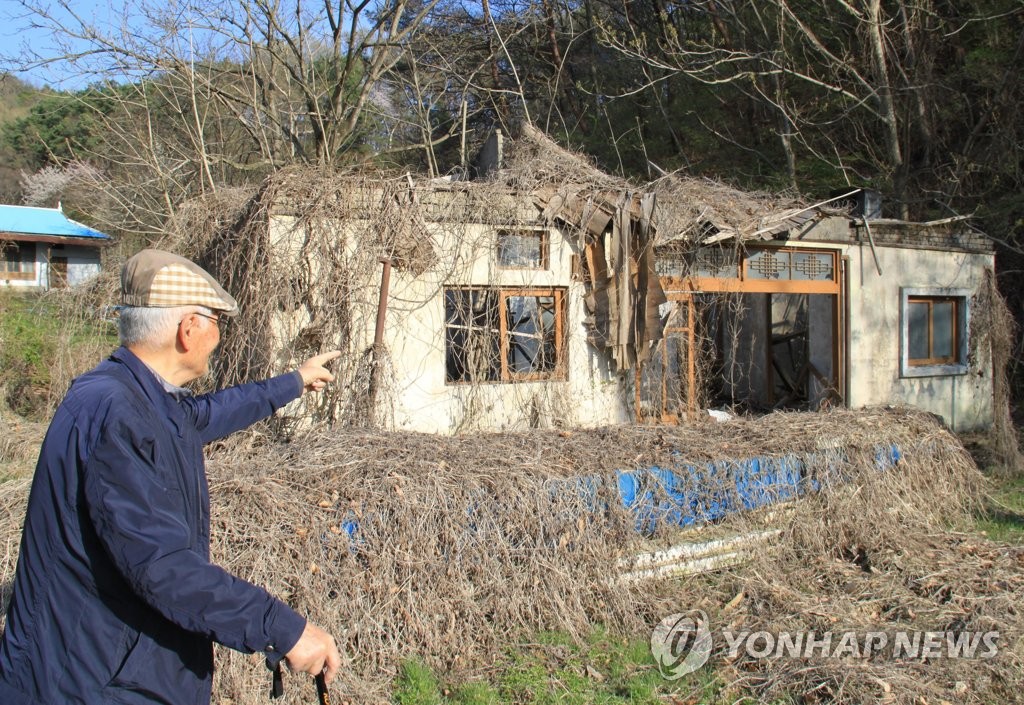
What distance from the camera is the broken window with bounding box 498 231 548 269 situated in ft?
24.6

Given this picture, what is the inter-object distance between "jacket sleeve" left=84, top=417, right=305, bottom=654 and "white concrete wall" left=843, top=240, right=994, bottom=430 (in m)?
10.2

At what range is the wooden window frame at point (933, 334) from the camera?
35.3ft

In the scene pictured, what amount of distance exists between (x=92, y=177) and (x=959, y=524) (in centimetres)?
1455

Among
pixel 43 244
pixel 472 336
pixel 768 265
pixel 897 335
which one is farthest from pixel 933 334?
pixel 43 244

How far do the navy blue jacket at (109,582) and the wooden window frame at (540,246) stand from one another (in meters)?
5.87

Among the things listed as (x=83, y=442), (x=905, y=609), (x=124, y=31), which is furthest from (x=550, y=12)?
(x=83, y=442)

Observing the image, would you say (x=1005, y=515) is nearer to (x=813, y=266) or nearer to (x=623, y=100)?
(x=813, y=266)

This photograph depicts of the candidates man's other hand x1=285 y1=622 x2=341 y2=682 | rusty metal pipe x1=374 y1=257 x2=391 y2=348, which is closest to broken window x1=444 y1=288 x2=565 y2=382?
rusty metal pipe x1=374 y1=257 x2=391 y2=348

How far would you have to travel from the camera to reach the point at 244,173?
15477 mm

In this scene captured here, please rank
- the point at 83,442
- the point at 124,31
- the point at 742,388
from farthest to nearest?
the point at 742,388 < the point at 124,31 < the point at 83,442

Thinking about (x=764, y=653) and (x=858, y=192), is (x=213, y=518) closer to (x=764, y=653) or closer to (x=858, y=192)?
(x=764, y=653)

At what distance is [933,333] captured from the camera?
11359 millimetres

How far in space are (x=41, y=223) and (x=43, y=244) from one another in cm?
105

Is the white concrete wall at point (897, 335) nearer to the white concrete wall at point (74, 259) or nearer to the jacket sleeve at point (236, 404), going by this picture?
the jacket sleeve at point (236, 404)
